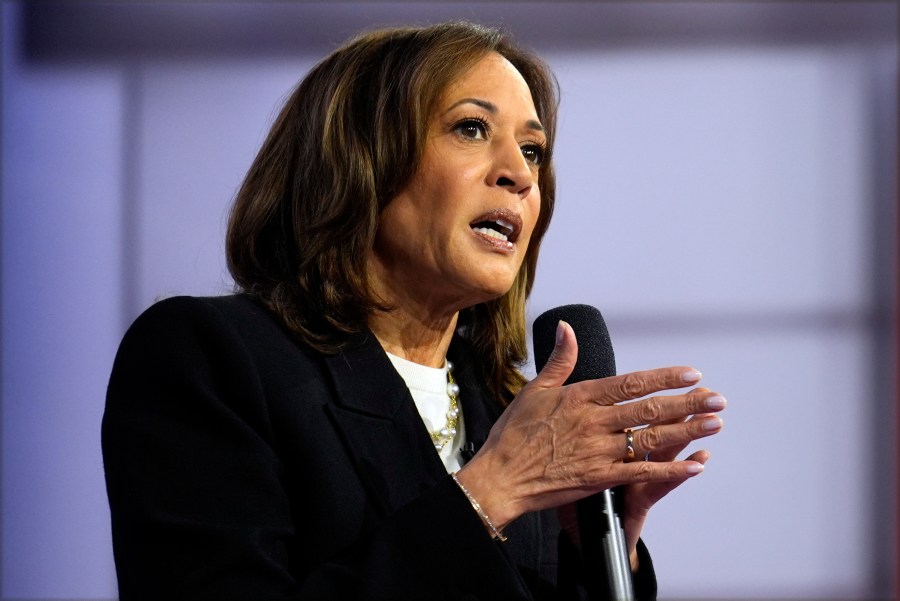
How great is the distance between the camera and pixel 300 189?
1.73m

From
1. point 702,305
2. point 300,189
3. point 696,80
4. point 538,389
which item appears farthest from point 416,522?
point 696,80

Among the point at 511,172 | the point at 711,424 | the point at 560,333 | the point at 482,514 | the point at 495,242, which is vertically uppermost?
the point at 511,172

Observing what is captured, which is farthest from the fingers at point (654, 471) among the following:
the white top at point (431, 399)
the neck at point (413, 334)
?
the neck at point (413, 334)

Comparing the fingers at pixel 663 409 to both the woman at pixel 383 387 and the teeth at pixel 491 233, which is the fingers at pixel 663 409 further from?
the teeth at pixel 491 233

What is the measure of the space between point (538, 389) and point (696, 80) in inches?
→ 97.7

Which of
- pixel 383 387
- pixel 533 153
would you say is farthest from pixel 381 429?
pixel 533 153

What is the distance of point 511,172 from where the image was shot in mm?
1646

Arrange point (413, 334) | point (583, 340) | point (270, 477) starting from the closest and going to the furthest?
point (270, 477), point (583, 340), point (413, 334)

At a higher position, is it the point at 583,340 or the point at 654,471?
the point at 583,340

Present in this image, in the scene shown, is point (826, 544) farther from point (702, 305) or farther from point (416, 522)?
point (416, 522)

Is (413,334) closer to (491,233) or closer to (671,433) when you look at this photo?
(491,233)

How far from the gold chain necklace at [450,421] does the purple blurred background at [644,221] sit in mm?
1645

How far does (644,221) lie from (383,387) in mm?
2112

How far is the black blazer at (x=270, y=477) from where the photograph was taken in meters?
1.23
